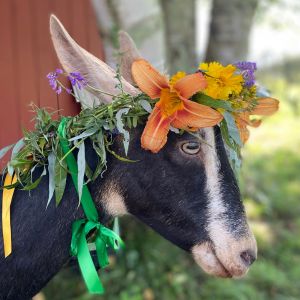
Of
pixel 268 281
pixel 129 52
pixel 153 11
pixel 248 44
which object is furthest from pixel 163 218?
pixel 248 44

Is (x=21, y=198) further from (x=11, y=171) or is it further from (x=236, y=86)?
(x=236, y=86)

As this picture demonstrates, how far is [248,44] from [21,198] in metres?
4.41

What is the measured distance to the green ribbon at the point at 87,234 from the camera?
8.75 feet

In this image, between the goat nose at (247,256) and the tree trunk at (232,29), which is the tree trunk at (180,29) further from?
the goat nose at (247,256)

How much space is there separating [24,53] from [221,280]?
2888 mm

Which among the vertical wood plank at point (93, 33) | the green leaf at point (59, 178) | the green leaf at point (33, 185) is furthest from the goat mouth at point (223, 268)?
the vertical wood plank at point (93, 33)

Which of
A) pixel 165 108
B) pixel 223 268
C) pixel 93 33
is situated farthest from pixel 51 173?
pixel 93 33

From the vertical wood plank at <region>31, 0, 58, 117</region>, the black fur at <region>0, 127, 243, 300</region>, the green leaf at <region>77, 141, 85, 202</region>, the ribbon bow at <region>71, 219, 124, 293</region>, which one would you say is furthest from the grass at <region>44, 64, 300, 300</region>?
the green leaf at <region>77, 141, 85, 202</region>

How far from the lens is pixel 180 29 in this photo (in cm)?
630

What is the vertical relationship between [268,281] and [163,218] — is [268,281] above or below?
below

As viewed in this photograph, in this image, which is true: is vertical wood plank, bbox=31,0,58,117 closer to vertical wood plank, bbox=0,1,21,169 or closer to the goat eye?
vertical wood plank, bbox=0,1,21,169

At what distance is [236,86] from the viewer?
8.84ft

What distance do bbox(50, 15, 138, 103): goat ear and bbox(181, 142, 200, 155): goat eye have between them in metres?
0.31

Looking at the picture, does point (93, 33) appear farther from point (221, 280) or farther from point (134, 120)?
point (221, 280)
